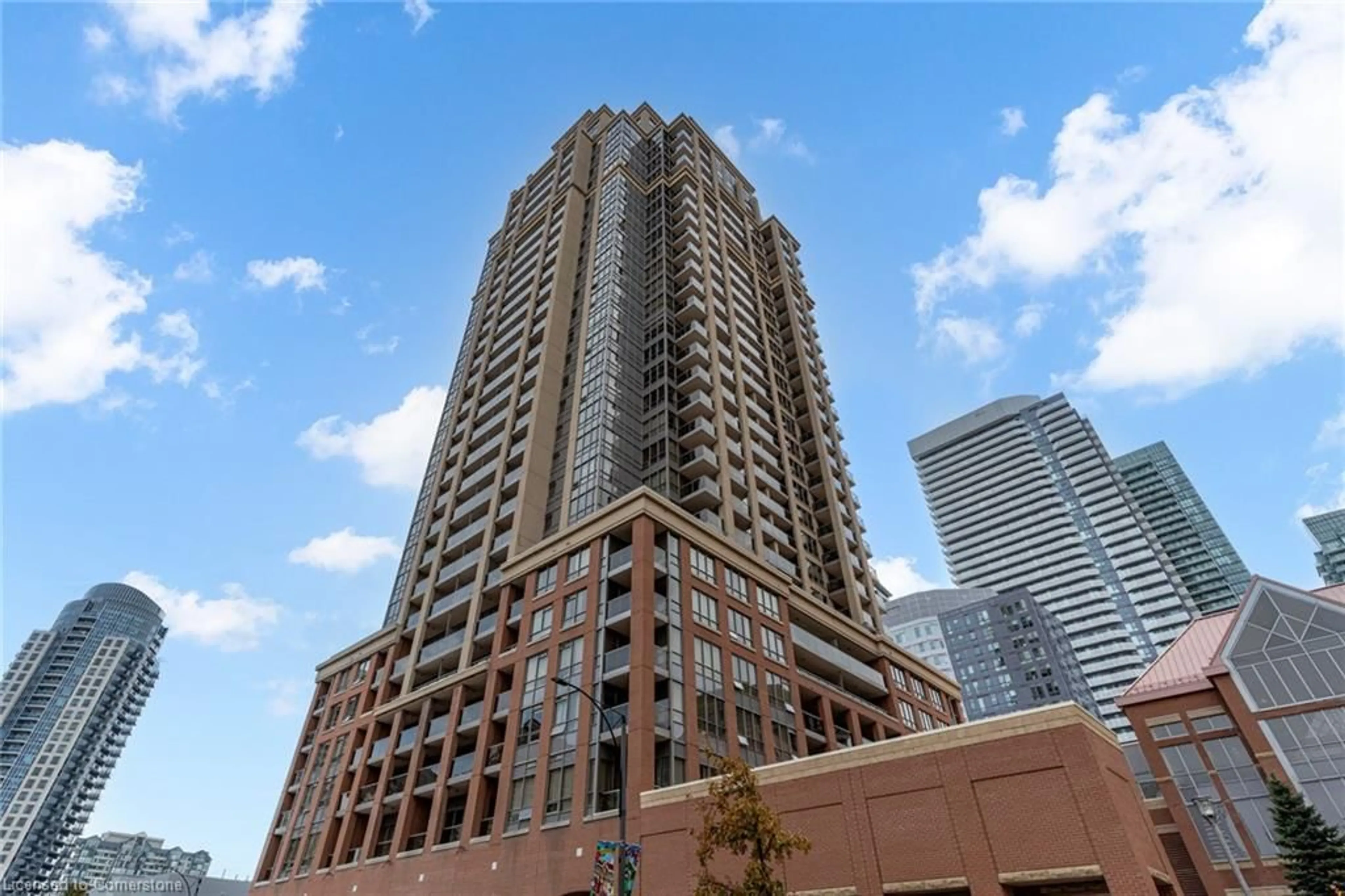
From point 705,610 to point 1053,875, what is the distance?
23450mm

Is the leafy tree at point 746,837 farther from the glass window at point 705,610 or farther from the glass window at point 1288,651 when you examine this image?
the glass window at point 1288,651

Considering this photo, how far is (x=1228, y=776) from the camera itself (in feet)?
156

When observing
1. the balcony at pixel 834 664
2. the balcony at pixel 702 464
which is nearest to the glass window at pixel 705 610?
the balcony at pixel 834 664

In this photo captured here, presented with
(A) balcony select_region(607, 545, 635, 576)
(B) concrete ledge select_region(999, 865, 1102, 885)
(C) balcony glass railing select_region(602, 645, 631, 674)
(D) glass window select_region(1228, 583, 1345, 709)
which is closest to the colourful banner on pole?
(B) concrete ledge select_region(999, 865, 1102, 885)

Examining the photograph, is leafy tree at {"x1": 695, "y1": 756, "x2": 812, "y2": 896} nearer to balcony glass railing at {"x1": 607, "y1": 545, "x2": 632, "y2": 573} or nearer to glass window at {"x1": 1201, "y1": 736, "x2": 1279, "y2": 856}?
balcony glass railing at {"x1": 607, "y1": 545, "x2": 632, "y2": 573}

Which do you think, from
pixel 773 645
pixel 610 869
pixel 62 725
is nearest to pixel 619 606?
pixel 773 645

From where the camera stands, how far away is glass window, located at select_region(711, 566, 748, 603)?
155 feet

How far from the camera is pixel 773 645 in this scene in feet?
157

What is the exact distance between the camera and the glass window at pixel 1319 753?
42344 mm

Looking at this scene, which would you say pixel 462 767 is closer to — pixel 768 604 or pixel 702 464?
pixel 768 604

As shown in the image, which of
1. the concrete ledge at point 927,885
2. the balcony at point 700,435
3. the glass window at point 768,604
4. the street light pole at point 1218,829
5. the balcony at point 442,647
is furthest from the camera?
the balcony at point 700,435

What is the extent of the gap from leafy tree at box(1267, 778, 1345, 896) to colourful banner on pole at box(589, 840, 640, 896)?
36.4 meters

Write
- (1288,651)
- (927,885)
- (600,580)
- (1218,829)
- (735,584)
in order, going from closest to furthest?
(927,885) < (1218,829) < (600,580) < (1288,651) < (735,584)

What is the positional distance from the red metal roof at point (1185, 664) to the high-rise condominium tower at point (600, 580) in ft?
51.9
